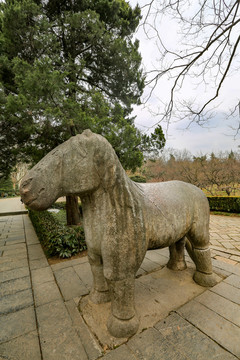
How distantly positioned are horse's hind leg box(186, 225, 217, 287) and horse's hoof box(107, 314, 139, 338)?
1.15m

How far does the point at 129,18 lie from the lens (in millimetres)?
5969

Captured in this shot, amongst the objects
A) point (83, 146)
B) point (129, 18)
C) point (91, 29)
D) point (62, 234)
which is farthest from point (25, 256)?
point (129, 18)

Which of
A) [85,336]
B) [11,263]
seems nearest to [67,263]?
[11,263]

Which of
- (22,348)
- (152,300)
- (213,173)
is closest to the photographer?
(22,348)

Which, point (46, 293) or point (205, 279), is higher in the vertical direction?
point (205, 279)

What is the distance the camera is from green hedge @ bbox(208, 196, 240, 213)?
31.9ft

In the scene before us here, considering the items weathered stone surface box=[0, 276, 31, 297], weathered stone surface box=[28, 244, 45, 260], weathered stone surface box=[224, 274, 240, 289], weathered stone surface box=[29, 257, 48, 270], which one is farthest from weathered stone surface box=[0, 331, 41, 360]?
weathered stone surface box=[224, 274, 240, 289]

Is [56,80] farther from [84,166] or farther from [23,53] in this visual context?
[84,166]

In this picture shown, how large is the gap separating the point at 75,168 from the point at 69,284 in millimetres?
2142

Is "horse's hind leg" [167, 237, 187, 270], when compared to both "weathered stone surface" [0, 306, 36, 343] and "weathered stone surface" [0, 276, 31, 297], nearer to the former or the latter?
"weathered stone surface" [0, 306, 36, 343]

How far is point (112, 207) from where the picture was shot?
1.38 meters

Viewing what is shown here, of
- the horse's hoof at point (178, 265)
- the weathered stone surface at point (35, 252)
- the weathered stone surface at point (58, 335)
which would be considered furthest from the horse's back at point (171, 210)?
the weathered stone surface at point (35, 252)

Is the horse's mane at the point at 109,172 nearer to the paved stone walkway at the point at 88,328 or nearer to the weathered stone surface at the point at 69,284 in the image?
the paved stone walkway at the point at 88,328

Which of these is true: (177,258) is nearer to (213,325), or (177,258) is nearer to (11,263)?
(213,325)
